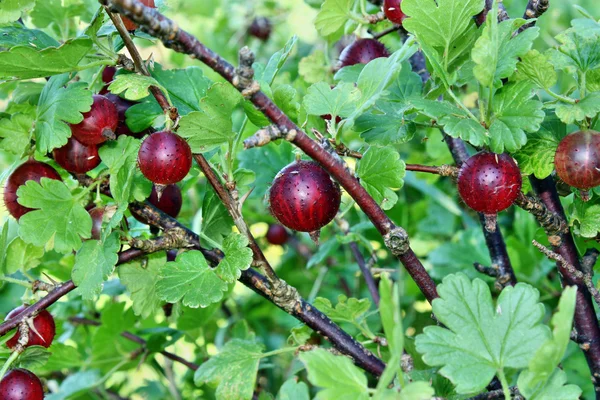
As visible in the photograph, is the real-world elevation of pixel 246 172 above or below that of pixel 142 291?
above

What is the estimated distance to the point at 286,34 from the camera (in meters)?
2.39

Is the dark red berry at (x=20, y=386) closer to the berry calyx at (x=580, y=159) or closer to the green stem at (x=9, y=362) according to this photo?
the green stem at (x=9, y=362)

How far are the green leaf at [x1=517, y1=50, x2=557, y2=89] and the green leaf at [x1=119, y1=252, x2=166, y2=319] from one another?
Result: 536 mm

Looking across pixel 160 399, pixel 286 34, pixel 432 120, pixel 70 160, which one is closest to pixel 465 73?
pixel 432 120

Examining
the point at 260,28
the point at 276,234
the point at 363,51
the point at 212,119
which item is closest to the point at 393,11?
the point at 363,51

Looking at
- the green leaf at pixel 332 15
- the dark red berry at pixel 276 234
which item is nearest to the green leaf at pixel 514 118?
the green leaf at pixel 332 15

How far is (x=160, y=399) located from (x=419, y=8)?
1079mm

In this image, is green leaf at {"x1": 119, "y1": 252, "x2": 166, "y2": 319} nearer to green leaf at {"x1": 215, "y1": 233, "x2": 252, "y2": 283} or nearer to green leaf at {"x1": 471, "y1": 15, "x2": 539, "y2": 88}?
green leaf at {"x1": 215, "y1": 233, "x2": 252, "y2": 283}

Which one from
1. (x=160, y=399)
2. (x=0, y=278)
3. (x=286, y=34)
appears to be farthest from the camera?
(x=286, y=34)

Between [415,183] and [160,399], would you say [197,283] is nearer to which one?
[160,399]

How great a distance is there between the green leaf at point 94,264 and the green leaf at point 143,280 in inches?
3.9

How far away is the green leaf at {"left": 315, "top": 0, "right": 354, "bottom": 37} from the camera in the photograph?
1.04 metres

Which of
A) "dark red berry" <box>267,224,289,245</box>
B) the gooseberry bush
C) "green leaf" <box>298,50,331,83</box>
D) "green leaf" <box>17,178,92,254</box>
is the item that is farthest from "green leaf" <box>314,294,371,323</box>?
"dark red berry" <box>267,224,289,245</box>

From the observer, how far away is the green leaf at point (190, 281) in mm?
858
